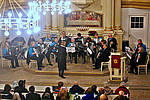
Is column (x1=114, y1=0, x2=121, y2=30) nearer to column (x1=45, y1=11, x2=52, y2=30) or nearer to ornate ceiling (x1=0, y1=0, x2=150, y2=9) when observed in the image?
ornate ceiling (x1=0, y1=0, x2=150, y2=9)

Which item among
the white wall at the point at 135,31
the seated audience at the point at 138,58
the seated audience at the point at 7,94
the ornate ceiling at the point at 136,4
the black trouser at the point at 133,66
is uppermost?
the ornate ceiling at the point at 136,4

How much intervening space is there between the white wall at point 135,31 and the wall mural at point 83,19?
139cm

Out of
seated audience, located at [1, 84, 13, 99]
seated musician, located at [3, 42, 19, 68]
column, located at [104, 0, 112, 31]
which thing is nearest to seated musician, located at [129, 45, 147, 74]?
seated musician, located at [3, 42, 19, 68]

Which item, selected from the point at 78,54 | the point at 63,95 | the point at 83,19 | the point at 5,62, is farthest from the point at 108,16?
the point at 63,95

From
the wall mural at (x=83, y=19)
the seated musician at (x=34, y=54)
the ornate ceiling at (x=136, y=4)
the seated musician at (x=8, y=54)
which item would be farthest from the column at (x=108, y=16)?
the seated musician at (x=8, y=54)

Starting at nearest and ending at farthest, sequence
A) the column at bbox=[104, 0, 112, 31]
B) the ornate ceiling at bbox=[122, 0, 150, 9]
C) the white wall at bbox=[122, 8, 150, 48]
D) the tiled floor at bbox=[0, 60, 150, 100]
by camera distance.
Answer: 1. the tiled floor at bbox=[0, 60, 150, 100]
2. the ornate ceiling at bbox=[122, 0, 150, 9]
3. the column at bbox=[104, 0, 112, 31]
4. the white wall at bbox=[122, 8, 150, 48]

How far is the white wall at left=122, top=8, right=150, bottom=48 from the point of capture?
19.4m

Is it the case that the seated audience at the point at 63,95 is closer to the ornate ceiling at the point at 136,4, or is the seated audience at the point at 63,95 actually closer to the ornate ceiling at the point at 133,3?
the ornate ceiling at the point at 133,3

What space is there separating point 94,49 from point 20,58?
429cm

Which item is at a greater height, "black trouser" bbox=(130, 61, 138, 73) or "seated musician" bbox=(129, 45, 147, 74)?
"seated musician" bbox=(129, 45, 147, 74)

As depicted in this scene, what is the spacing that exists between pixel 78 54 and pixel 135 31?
530 centimetres

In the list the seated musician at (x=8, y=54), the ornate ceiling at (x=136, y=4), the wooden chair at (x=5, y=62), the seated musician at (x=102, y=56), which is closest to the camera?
the seated musician at (x=102, y=56)

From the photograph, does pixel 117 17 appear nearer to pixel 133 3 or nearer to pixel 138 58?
pixel 133 3

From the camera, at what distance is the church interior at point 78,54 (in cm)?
898
